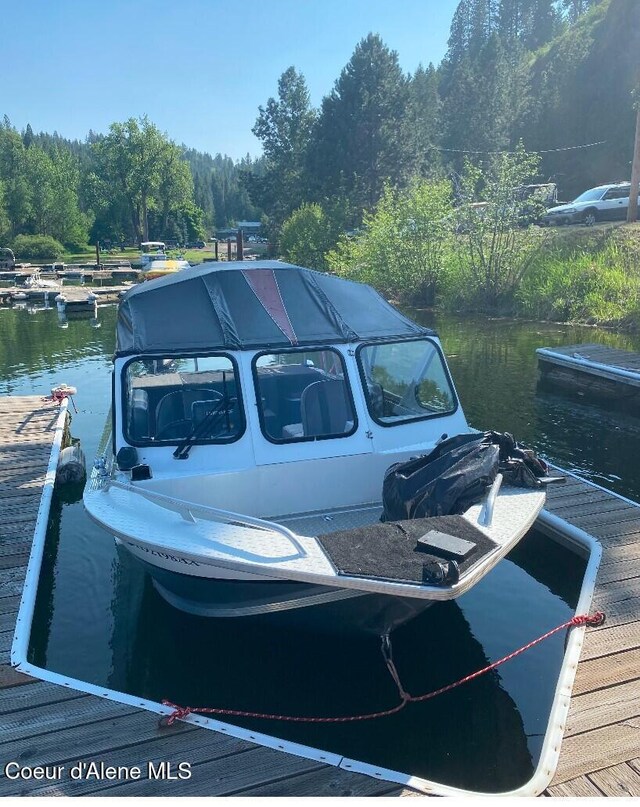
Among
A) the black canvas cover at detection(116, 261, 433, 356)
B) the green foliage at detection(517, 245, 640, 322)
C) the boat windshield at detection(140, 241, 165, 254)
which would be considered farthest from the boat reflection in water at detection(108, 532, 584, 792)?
the boat windshield at detection(140, 241, 165, 254)

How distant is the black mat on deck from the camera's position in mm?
4637

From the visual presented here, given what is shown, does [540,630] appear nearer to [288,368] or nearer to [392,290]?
[288,368]

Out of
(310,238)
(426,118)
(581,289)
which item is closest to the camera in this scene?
(581,289)

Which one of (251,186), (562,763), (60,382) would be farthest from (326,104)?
(562,763)

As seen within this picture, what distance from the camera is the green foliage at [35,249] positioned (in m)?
65.3

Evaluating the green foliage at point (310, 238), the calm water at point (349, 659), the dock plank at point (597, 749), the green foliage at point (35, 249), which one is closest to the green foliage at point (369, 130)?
the green foliage at point (310, 238)

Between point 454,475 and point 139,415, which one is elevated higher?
point 139,415

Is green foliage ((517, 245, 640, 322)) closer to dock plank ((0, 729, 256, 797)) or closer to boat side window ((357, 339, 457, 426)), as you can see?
boat side window ((357, 339, 457, 426))

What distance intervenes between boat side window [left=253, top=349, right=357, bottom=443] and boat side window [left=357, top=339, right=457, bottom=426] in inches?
16.5

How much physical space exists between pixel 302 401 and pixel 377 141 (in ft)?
137

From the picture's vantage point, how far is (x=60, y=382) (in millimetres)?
18422

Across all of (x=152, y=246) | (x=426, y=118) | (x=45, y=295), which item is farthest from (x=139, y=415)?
(x=152, y=246)

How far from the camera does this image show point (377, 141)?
1769 inches

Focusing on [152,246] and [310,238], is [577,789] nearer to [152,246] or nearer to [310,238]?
[310,238]
